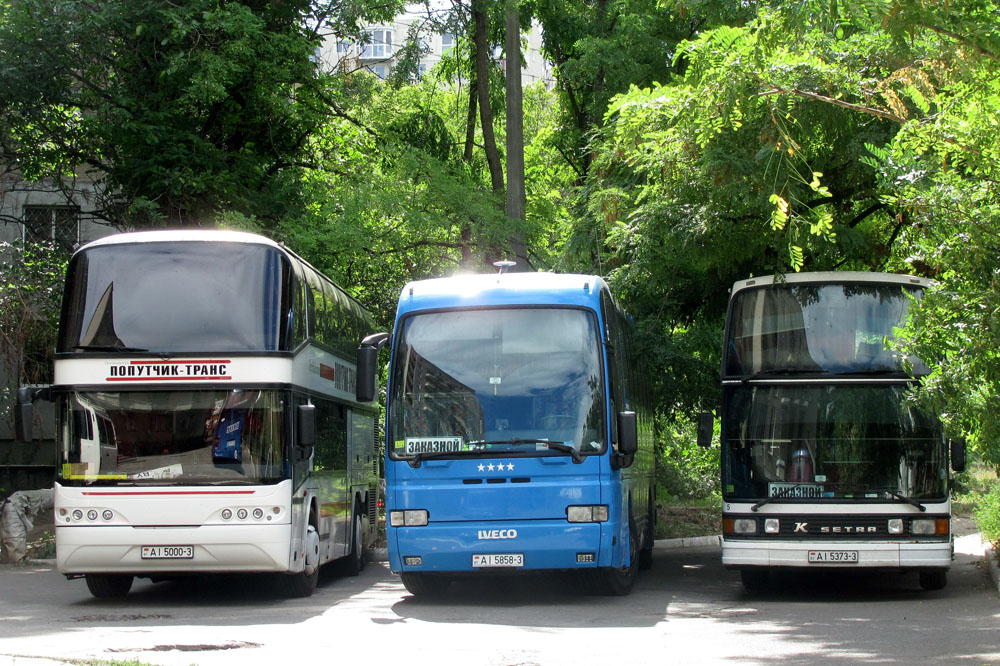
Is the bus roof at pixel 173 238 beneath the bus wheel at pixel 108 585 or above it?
above

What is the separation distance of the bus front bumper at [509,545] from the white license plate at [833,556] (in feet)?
7.49

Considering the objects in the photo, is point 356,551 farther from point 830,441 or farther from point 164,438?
point 830,441

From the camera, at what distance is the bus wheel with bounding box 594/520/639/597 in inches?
500

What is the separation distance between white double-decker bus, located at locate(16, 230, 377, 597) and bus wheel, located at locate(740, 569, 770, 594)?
5.13 m

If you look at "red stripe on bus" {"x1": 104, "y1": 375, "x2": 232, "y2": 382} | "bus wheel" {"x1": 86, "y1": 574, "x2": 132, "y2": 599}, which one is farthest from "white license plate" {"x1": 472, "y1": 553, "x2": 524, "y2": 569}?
"bus wheel" {"x1": 86, "y1": 574, "x2": 132, "y2": 599}

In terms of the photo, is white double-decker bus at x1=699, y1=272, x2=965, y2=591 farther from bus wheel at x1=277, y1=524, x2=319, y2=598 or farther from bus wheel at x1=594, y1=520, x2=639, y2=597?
bus wheel at x1=277, y1=524, x2=319, y2=598

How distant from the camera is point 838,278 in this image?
13008 millimetres

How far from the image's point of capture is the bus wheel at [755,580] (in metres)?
13.4

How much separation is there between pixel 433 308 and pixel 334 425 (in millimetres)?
3968

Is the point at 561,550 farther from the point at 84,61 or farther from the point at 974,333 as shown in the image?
the point at 84,61

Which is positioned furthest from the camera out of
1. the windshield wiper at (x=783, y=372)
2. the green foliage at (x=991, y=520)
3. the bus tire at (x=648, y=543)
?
the bus tire at (x=648, y=543)

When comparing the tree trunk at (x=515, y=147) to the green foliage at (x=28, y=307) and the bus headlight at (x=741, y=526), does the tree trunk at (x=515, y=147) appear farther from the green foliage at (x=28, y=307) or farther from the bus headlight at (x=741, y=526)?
the bus headlight at (x=741, y=526)

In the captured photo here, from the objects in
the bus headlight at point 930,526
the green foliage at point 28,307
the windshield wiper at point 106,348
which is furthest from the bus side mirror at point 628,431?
the green foliage at point 28,307

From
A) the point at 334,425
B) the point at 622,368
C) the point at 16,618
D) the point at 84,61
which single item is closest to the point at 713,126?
Answer: the point at 622,368
